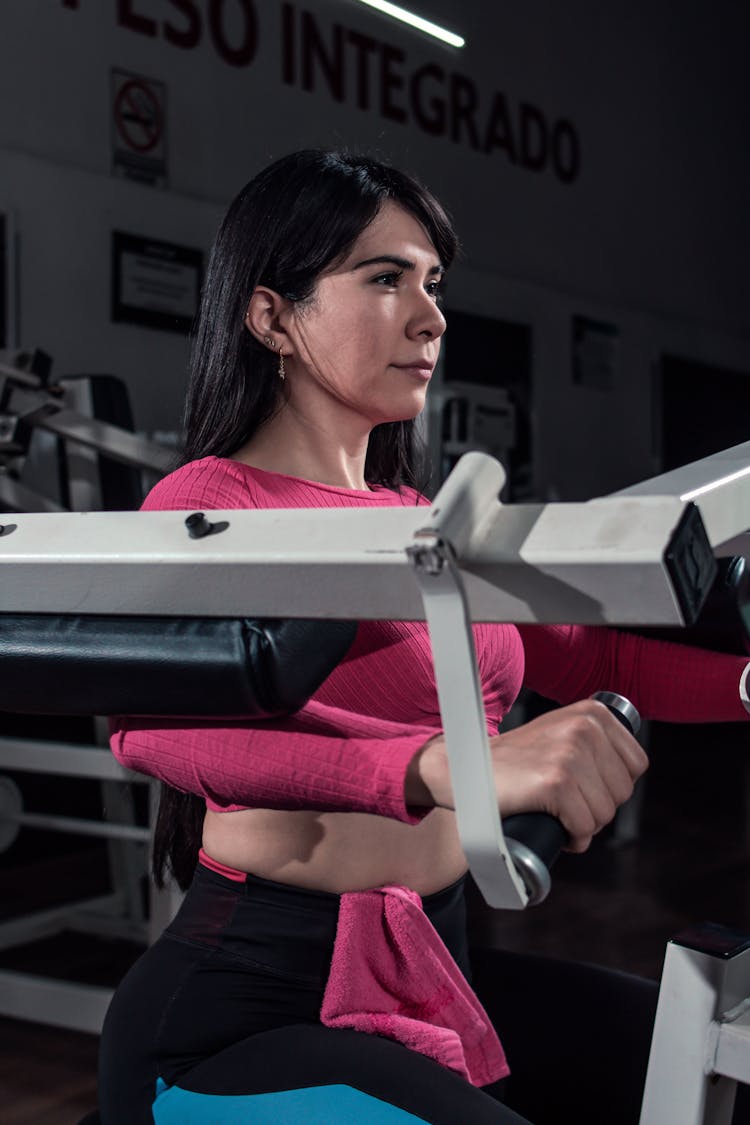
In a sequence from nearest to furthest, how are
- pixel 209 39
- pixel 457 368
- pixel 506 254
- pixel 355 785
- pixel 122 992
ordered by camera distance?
pixel 355 785 < pixel 122 992 < pixel 209 39 < pixel 457 368 < pixel 506 254

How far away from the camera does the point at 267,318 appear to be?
111 cm

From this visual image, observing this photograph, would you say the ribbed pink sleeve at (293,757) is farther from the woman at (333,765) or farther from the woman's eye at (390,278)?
the woman's eye at (390,278)

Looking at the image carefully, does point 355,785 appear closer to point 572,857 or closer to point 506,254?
point 572,857

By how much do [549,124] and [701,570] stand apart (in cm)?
554

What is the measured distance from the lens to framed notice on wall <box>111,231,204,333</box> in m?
3.99

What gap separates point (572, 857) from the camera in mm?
3879


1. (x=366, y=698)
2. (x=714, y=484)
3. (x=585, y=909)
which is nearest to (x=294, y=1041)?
(x=366, y=698)

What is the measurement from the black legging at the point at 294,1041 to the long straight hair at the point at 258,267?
0.17m

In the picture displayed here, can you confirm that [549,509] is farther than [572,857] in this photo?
No

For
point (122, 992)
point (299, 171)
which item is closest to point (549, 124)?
point (299, 171)

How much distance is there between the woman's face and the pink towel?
16.7 inches

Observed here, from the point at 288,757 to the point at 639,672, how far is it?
54 centimetres

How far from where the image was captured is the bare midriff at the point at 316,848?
3.14 ft

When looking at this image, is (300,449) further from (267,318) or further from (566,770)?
(566,770)
